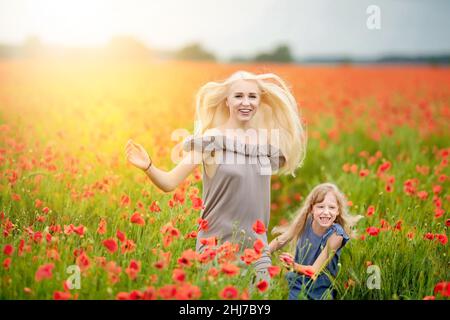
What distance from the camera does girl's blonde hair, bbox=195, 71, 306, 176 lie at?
11.9 feet

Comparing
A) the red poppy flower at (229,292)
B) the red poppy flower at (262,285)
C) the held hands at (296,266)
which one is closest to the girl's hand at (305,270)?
the held hands at (296,266)

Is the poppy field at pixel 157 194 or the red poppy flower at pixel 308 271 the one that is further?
the red poppy flower at pixel 308 271

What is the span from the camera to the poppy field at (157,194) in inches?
120

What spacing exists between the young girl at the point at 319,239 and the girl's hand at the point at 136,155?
35.9 inches

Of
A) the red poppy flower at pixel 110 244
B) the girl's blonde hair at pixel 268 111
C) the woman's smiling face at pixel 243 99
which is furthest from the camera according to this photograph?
the girl's blonde hair at pixel 268 111

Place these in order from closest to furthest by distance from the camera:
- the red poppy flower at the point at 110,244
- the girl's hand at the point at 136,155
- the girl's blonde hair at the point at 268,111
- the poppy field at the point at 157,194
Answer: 1. the red poppy flower at the point at 110,244
2. the poppy field at the point at 157,194
3. the girl's hand at the point at 136,155
4. the girl's blonde hair at the point at 268,111

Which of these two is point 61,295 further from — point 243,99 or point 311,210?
point 311,210

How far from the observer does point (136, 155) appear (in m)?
3.24

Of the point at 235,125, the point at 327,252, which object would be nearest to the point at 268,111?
the point at 235,125

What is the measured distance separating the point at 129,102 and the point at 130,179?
2.74m

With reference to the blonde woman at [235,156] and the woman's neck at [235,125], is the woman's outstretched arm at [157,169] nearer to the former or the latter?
the blonde woman at [235,156]

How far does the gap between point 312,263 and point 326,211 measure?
0.32 metres

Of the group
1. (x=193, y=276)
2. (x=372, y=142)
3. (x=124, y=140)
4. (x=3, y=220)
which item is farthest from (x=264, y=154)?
(x=372, y=142)
